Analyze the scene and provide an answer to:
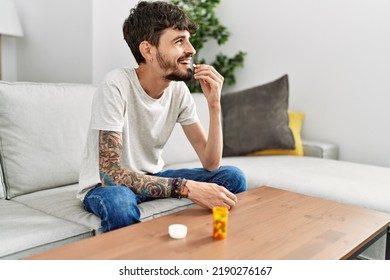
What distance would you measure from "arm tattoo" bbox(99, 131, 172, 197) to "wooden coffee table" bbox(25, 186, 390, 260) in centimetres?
16

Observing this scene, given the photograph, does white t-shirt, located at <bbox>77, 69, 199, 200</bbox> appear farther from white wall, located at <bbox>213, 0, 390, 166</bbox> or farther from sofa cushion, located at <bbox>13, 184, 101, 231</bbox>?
white wall, located at <bbox>213, 0, 390, 166</bbox>

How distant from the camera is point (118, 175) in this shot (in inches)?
56.9

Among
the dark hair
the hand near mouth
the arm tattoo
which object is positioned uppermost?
the dark hair

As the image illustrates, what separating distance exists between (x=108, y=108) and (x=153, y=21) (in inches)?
15.7

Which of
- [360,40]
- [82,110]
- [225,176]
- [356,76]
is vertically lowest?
[225,176]

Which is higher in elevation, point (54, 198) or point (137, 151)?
point (137, 151)

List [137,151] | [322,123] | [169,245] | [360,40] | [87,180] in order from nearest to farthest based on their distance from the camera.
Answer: [169,245], [87,180], [137,151], [360,40], [322,123]

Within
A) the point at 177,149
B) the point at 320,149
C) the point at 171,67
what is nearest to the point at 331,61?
the point at 320,149

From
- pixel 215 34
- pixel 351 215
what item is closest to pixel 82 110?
pixel 351 215

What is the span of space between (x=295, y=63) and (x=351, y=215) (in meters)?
1.80

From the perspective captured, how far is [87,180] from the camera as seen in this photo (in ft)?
5.12

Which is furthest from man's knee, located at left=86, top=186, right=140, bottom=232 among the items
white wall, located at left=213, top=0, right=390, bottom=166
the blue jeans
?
white wall, located at left=213, top=0, right=390, bottom=166

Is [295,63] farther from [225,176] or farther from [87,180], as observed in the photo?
[87,180]

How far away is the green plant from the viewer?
10.5 feet
